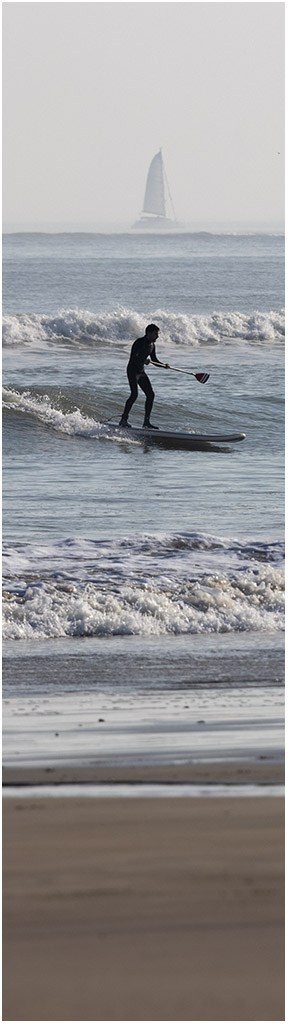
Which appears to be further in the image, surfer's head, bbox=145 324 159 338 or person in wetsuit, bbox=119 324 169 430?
person in wetsuit, bbox=119 324 169 430

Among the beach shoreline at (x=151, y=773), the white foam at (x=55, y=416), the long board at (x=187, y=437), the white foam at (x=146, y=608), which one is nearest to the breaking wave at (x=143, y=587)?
the white foam at (x=146, y=608)

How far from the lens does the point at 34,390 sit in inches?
922

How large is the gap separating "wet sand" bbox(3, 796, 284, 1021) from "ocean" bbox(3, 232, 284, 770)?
3.21 ft

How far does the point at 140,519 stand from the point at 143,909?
8.80 meters

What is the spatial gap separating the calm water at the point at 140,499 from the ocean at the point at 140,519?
0.02 m

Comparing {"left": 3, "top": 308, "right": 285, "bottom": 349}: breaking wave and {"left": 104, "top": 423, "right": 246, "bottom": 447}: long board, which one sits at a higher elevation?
{"left": 3, "top": 308, "right": 285, "bottom": 349}: breaking wave

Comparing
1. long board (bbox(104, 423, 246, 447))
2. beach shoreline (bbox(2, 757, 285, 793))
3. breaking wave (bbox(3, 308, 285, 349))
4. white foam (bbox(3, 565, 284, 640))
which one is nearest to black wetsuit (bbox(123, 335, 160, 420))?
long board (bbox(104, 423, 246, 447))

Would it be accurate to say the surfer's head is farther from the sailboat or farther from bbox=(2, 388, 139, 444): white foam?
the sailboat

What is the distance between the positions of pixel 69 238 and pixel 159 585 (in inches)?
2984

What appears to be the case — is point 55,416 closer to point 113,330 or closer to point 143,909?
point 113,330

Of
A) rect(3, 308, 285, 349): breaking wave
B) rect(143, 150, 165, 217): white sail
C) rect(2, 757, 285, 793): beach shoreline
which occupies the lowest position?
rect(2, 757, 285, 793): beach shoreline

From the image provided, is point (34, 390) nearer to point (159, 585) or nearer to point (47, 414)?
point (47, 414)

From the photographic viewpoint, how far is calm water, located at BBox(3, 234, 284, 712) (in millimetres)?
7863

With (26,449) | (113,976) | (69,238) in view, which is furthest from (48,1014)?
(69,238)
